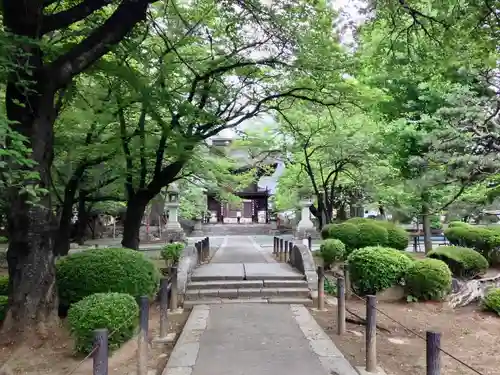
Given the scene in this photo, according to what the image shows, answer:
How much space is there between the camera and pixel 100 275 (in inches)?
310

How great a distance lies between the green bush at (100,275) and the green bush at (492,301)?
7.49m

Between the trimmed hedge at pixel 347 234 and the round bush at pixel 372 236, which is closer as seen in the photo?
the round bush at pixel 372 236

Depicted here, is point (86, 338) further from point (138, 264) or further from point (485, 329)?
point (485, 329)

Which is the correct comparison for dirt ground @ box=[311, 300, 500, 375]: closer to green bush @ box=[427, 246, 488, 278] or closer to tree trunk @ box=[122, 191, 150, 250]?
green bush @ box=[427, 246, 488, 278]

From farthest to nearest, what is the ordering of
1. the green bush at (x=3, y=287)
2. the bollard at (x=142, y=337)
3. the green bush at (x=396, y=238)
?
the green bush at (x=396, y=238)
the green bush at (x=3, y=287)
the bollard at (x=142, y=337)

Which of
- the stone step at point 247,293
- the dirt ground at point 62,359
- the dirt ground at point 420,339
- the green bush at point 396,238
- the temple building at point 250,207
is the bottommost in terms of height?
the dirt ground at point 420,339

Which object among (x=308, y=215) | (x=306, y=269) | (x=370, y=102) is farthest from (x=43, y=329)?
(x=308, y=215)

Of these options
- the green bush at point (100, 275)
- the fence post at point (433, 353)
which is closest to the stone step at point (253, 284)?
the green bush at point (100, 275)

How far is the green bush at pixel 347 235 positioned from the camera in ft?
48.2

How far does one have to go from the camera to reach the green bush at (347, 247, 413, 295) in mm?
10883

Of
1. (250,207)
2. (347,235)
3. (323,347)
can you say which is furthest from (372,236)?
(250,207)

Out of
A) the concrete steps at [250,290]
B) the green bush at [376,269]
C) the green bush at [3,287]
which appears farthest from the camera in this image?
the green bush at [376,269]

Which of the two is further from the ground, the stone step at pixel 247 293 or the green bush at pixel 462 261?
the green bush at pixel 462 261

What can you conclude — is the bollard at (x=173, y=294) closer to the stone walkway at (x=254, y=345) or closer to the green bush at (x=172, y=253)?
the stone walkway at (x=254, y=345)
